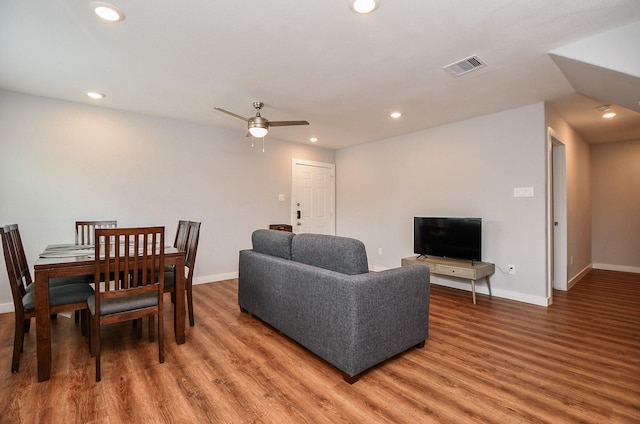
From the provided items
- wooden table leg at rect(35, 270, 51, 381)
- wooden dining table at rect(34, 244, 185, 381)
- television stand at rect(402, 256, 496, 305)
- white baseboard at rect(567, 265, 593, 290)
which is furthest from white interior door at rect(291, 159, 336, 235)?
white baseboard at rect(567, 265, 593, 290)

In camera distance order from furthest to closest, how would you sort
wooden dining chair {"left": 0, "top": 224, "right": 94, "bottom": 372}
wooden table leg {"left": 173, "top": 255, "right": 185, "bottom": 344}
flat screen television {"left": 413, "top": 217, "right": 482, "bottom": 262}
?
1. flat screen television {"left": 413, "top": 217, "right": 482, "bottom": 262}
2. wooden table leg {"left": 173, "top": 255, "right": 185, "bottom": 344}
3. wooden dining chair {"left": 0, "top": 224, "right": 94, "bottom": 372}

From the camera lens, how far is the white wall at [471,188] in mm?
3705

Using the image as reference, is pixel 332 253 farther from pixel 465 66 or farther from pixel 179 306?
pixel 465 66

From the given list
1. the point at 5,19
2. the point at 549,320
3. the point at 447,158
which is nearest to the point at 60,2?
the point at 5,19

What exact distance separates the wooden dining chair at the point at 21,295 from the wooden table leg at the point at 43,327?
0.30 ft

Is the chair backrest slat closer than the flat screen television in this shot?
Yes

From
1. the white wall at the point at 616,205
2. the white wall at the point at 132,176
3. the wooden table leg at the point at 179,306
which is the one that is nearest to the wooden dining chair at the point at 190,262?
the wooden table leg at the point at 179,306

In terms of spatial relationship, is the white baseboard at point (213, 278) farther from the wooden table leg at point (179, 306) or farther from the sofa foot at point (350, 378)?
the sofa foot at point (350, 378)

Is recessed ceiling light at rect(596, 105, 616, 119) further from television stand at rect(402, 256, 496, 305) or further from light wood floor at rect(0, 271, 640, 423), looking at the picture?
light wood floor at rect(0, 271, 640, 423)

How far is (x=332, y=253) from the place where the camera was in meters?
2.27

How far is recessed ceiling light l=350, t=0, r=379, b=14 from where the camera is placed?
6.15ft

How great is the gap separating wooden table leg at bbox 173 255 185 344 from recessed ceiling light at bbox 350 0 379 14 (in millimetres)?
2372

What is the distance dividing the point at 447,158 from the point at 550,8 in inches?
108

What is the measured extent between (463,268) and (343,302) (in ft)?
7.81
